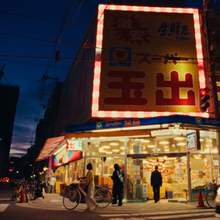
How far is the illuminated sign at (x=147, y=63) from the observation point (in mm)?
14109

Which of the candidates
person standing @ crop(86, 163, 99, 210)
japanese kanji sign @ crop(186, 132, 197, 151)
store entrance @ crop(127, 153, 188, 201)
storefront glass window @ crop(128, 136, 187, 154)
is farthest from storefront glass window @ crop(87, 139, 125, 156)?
person standing @ crop(86, 163, 99, 210)

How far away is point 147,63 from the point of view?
14930 millimetres

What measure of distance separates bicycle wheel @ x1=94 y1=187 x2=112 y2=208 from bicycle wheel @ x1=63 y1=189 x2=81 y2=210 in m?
0.80

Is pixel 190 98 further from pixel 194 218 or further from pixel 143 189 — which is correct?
pixel 194 218

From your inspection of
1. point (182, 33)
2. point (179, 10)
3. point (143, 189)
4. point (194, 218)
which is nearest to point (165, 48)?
point (182, 33)

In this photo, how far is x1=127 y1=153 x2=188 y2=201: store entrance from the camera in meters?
14.2

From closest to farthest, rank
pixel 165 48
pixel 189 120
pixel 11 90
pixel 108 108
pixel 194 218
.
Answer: pixel 194 218 < pixel 189 120 < pixel 108 108 < pixel 165 48 < pixel 11 90

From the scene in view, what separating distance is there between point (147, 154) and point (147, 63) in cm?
552

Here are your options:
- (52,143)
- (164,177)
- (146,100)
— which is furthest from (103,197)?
(52,143)

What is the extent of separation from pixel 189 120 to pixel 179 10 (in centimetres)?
813

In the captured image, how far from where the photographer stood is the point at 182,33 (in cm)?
1550

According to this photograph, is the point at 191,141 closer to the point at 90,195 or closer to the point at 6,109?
the point at 90,195

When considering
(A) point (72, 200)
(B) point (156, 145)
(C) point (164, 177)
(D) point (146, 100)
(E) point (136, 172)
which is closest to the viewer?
(A) point (72, 200)

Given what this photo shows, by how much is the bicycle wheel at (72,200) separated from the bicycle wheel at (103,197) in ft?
2.62
